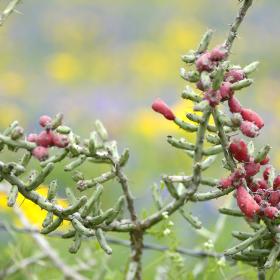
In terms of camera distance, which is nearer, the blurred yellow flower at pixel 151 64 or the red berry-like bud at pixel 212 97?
the red berry-like bud at pixel 212 97

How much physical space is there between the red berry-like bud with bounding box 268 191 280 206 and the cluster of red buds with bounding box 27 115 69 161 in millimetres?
374

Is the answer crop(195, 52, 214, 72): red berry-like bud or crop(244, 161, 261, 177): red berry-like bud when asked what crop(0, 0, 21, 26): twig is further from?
crop(244, 161, 261, 177): red berry-like bud

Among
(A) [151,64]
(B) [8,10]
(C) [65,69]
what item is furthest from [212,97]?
(C) [65,69]

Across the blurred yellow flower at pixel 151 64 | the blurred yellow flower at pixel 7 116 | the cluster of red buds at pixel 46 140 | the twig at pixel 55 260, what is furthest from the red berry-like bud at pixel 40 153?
the blurred yellow flower at pixel 151 64

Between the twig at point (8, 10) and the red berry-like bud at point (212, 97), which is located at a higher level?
the red berry-like bud at point (212, 97)

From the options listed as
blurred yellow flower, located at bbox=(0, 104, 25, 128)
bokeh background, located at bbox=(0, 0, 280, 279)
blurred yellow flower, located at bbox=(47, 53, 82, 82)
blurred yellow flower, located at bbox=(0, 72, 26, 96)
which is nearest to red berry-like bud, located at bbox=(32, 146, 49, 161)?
bokeh background, located at bbox=(0, 0, 280, 279)

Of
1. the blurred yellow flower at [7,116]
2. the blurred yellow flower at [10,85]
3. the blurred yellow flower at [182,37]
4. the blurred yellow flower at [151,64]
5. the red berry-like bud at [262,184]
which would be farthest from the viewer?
the blurred yellow flower at [182,37]

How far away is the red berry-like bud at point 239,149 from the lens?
141 centimetres

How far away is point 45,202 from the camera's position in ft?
4.78

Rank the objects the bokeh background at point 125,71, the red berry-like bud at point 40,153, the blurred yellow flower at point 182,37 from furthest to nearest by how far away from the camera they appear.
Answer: the blurred yellow flower at point 182,37, the bokeh background at point 125,71, the red berry-like bud at point 40,153

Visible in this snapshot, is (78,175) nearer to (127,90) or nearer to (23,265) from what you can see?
(23,265)

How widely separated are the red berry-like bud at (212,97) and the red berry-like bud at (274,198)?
0.22 meters

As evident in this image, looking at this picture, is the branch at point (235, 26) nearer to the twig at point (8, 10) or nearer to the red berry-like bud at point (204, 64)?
the red berry-like bud at point (204, 64)

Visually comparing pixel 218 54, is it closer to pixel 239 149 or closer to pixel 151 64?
pixel 239 149
